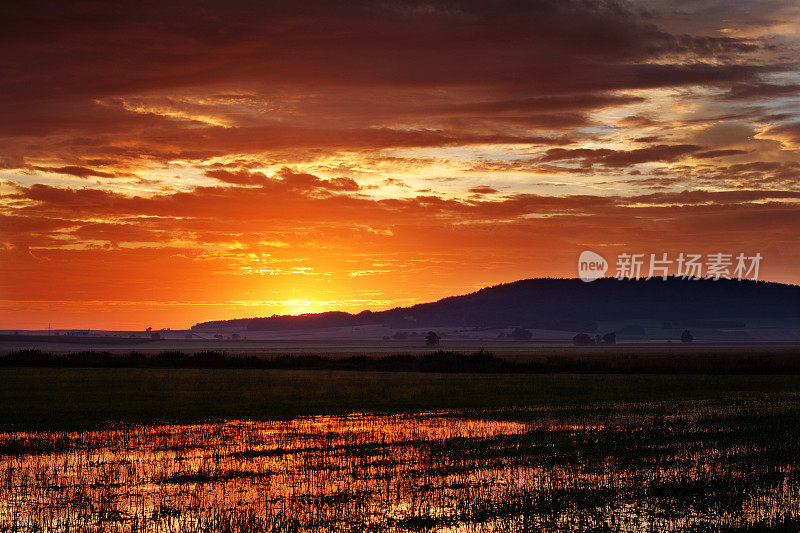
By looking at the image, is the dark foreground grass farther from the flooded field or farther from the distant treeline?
the distant treeline

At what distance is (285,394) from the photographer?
4559cm

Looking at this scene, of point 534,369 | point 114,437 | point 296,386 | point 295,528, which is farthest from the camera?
point 534,369

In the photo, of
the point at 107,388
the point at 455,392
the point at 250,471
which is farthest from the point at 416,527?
the point at 107,388

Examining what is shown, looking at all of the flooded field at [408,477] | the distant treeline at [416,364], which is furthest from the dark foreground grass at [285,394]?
the distant treeline at [416,364]

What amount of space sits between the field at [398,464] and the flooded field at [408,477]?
0.20ft

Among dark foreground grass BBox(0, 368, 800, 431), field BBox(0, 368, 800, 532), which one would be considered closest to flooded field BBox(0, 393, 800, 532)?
field BBox(0, 368, 800, 532)

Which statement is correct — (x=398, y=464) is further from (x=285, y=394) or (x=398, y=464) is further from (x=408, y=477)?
(x=285, y=394)

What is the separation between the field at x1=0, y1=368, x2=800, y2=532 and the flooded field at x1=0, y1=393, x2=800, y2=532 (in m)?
0.06

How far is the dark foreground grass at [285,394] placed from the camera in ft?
114

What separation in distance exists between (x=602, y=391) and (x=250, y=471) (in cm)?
3362

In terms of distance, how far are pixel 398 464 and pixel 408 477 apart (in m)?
1.96

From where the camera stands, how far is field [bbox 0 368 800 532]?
15.0 m

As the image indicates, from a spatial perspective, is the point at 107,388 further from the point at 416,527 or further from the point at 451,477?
the point at 416,527

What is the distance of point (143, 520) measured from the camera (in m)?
14.8
